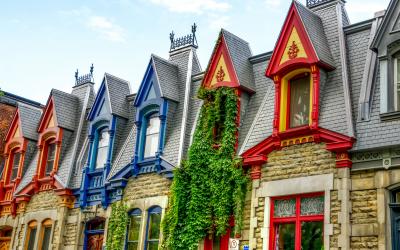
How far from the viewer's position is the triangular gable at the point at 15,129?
3034 cm

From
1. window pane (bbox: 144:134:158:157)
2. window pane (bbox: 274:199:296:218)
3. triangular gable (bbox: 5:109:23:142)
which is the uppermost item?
triangular gable (bbox: 5:109:23:142)

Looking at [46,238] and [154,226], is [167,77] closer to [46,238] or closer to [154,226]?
[154,226]

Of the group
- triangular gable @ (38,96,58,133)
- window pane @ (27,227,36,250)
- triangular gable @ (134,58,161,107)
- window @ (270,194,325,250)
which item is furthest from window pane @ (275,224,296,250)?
triangular gable @ (38,96,58,133)

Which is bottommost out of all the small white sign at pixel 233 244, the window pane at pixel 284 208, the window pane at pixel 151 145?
the small white sign at pixel 233 244

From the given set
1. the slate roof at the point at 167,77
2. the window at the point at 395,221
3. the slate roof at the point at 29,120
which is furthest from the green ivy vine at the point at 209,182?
the slate roof at the point at 29,120

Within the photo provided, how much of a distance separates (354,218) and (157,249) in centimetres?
A: 801

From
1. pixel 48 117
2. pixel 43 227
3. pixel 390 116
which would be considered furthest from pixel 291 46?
pixel 48 117

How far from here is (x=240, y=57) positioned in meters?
21.8

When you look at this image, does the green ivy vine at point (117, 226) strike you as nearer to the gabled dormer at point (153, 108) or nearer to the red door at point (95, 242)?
the red door at point (95, 242)

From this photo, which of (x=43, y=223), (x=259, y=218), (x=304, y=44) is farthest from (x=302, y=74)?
(x=43, y=223)

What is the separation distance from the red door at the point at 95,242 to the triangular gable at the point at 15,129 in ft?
26.8

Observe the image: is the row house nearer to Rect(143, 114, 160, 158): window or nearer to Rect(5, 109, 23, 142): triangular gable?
Rect(143, 114, 160, 158): window

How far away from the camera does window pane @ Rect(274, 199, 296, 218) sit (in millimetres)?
17672

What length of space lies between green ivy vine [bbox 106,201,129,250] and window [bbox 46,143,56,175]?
5.90 m
